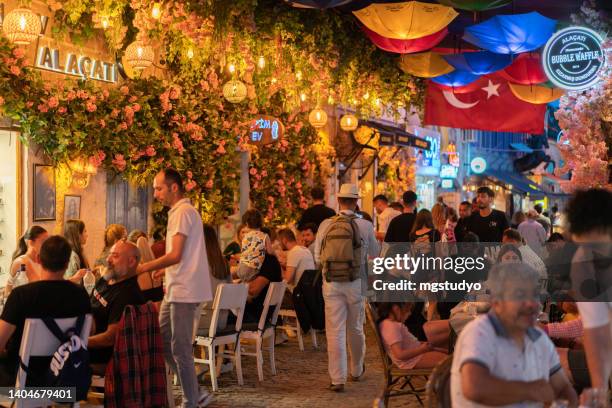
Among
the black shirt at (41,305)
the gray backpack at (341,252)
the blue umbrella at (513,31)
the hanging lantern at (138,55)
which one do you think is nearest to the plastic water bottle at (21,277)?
the black shirt at (41,305)

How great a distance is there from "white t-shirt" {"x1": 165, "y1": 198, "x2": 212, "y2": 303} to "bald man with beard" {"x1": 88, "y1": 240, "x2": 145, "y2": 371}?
40 centimetres

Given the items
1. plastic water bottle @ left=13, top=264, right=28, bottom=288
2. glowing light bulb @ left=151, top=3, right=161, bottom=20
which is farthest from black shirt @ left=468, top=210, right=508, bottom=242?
plastic water bottle @ left=13, top=264, right=28, bottom=288

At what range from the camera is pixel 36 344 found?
18.1ft

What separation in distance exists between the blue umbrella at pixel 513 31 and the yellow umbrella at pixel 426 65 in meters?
1.94

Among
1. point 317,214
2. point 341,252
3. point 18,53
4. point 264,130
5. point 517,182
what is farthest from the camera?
point 517,182

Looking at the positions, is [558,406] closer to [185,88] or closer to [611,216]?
[611,216]

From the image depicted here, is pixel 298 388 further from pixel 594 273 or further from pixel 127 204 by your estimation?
pixel 594 273

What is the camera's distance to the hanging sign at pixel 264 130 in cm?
1474

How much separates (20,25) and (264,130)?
6274mm

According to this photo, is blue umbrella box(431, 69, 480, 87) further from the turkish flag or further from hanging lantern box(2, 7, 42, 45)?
hanging lantern box(2, 7, 42, 45)

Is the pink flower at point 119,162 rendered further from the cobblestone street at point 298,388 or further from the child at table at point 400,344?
the child at table at point 400,344

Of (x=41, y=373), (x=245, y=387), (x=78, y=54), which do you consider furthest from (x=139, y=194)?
(x=41, y=373)

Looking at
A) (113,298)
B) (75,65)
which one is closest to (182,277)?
(113,298)

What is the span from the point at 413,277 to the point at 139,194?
4.00m
